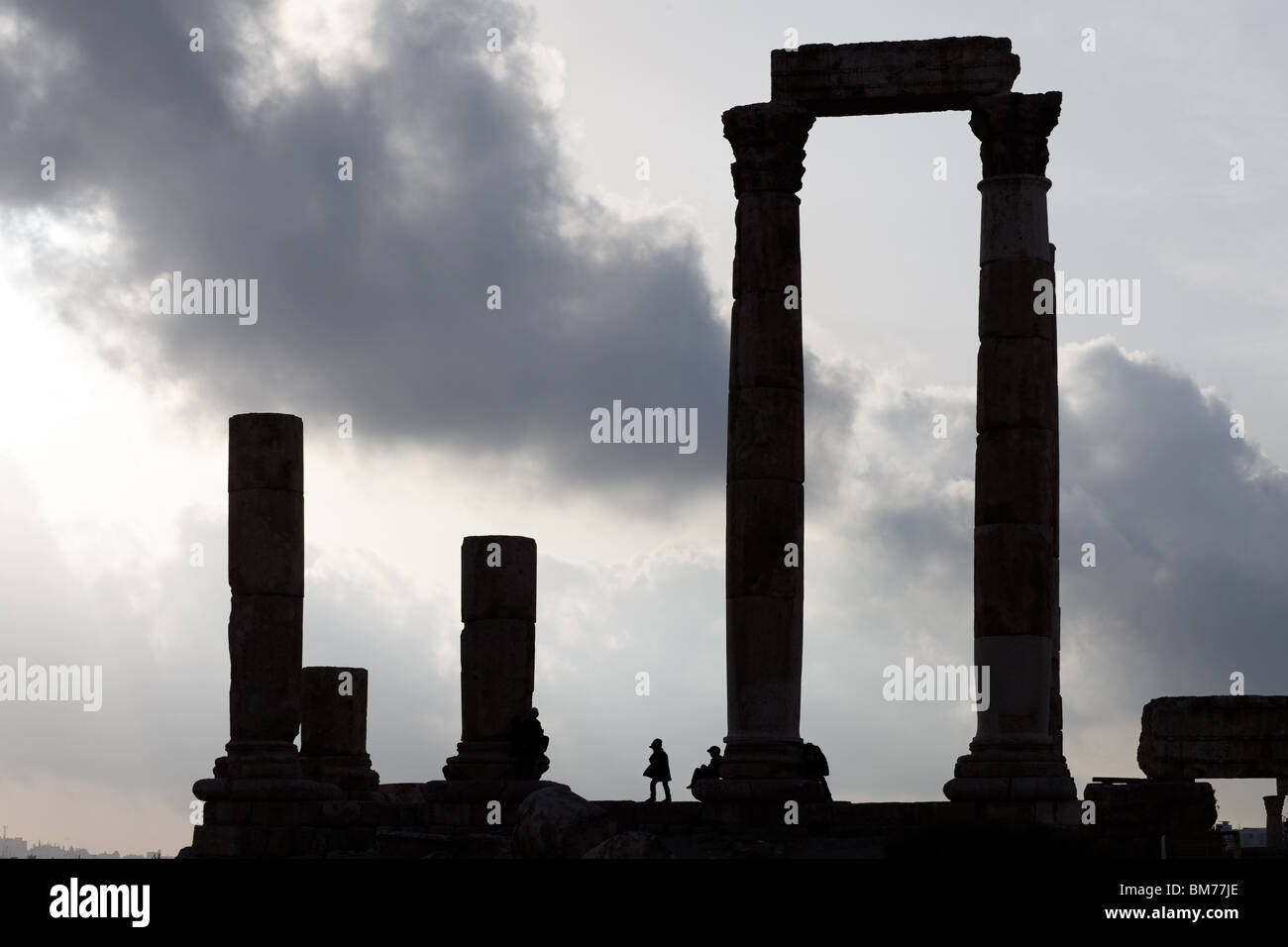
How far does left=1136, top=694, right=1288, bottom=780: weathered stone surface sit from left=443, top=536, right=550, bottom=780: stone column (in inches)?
442

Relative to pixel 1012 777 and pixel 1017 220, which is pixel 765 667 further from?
pixel 1017 220

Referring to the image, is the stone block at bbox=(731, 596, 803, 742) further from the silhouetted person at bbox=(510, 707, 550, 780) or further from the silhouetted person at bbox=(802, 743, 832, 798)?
the silhouetted person at bbox=(510, 707, 550, 780)

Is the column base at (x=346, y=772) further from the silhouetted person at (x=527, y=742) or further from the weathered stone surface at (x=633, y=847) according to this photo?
the weathered stone surface at (x=633, y=847)

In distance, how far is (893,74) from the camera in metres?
42.2

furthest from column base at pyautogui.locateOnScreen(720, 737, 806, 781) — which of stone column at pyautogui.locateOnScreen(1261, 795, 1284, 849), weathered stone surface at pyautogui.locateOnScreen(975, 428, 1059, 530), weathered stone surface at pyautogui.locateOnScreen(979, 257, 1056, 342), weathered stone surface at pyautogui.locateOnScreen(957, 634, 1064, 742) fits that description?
stone column at pyautogui.locateOnScreen(1261, 795, 1284, 849)

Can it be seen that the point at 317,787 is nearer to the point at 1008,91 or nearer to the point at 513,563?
the point at 513,563

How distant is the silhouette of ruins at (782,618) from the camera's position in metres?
40.1

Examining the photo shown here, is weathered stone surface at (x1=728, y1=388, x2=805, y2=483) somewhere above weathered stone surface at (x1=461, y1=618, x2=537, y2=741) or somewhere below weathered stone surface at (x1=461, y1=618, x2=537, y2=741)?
above

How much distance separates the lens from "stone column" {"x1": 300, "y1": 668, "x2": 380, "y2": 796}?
50.8 metres
